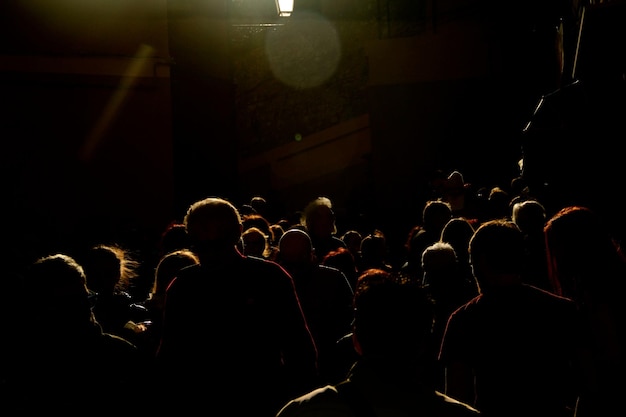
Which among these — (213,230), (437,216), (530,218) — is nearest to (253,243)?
(437,216)

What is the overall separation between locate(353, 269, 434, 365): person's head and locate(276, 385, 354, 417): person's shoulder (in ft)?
0.63

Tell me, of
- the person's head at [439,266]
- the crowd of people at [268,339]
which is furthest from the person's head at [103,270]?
the person's head at [439,266]

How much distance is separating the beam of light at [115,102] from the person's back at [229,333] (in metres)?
8.36

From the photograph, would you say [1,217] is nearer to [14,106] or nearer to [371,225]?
[14,106]

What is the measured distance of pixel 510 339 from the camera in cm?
315

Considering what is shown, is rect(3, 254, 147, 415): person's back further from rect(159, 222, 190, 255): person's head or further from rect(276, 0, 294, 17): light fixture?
rect(276, 0, 294, 17): light fixture

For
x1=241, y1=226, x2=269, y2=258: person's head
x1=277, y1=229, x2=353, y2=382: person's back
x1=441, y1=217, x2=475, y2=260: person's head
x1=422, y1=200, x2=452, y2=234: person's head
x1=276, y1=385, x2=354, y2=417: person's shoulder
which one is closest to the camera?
x1=276, y1=385, x2=354, y2=417: person's shoulder

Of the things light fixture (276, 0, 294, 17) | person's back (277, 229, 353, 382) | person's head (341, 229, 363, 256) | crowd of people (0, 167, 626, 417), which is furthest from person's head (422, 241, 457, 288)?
light fixture (276, 0, 294, 17)

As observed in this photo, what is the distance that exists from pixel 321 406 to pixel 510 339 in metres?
1.39

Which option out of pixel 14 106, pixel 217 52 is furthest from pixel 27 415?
pixel 217 52

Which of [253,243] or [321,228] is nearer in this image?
[253,243]

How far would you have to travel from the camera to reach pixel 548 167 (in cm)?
944

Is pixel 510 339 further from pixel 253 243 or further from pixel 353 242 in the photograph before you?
pixel 353 242

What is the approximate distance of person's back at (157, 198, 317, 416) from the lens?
137 inches
